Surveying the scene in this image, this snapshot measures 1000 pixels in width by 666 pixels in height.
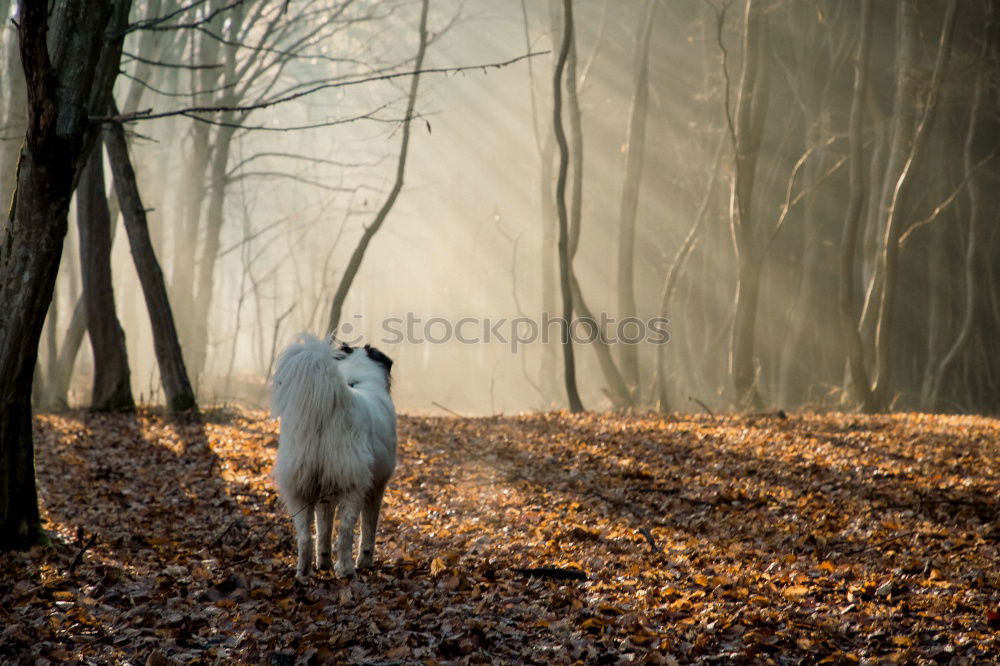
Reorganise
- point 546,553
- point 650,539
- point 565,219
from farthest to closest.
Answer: point 565,219 → point 650,539 → point 546,553

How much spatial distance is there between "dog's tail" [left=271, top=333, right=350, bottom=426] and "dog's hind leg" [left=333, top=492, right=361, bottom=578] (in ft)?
1.90

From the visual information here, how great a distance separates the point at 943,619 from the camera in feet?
16.9

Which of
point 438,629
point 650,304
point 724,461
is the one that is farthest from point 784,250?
point 438,629

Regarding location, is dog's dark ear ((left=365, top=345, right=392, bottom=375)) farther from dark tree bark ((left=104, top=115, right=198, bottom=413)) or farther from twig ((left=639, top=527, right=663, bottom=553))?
dark tree bark ((left=104, top=115, right=198, bottom=413))

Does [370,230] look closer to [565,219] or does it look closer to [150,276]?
[565,219]

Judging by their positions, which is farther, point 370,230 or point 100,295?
point 370,230

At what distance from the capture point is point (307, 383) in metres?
5.67

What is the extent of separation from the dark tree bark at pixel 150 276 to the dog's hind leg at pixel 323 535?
7.55 metres

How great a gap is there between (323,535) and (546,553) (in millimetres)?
1885

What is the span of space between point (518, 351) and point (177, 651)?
167 ft

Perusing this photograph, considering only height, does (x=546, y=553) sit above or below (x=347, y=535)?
below

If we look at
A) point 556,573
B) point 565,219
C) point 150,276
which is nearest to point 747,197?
point 565,219

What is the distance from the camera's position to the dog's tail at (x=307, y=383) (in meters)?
5.66

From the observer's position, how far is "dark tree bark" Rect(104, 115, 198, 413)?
1255cm
